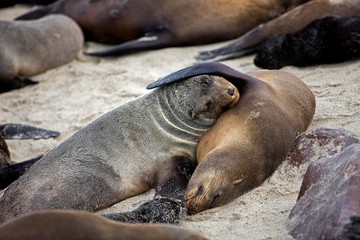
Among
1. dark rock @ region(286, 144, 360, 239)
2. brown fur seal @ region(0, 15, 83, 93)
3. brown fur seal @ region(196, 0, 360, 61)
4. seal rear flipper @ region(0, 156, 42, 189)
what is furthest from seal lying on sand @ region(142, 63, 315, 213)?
brown fur seal @ region(0, 15, 83, 93)

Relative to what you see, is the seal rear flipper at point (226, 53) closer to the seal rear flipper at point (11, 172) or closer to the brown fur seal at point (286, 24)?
the brown fur seal at point (286, 24)

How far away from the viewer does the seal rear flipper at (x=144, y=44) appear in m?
7.00

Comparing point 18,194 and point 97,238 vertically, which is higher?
point 97,238

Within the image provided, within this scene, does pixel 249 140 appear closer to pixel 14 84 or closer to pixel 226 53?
pixel 226 53

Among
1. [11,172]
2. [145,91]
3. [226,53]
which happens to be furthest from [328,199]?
[226,53]

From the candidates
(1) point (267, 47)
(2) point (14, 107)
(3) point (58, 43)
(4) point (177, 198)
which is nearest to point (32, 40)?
(3) point (58, 43)

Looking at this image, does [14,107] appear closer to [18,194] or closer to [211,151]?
A: [18,194]

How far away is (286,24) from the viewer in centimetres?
625

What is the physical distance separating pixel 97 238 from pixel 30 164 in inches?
87.7

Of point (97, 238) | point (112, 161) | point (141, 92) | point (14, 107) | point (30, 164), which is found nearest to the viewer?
point (97, 238)

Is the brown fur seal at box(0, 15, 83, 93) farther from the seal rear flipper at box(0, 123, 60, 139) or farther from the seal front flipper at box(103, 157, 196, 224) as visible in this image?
the seal front flipper at box(103, 157, 196, 224)

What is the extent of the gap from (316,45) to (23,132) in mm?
1980

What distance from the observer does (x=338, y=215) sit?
10.1 ft

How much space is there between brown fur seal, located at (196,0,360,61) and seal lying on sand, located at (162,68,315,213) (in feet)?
5.04
